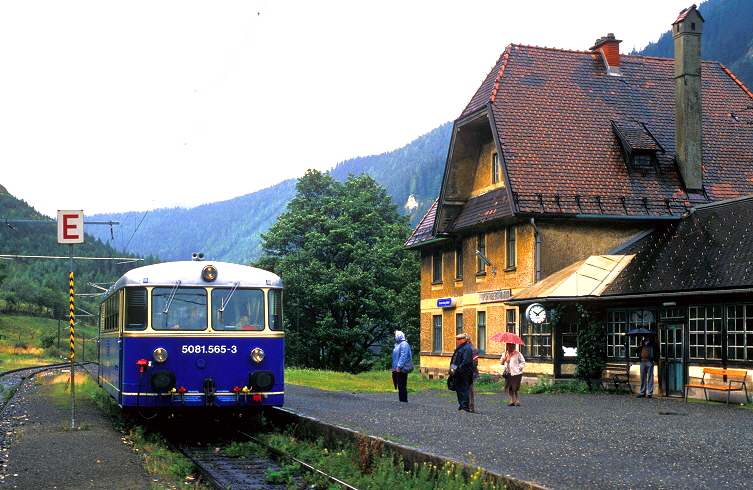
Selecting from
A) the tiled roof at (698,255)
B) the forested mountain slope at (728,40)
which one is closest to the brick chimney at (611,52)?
the tiled roof at (698,255)

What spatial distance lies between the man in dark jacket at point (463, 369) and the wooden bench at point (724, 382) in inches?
260

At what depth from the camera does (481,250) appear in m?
35.6

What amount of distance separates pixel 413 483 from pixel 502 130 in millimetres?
23005

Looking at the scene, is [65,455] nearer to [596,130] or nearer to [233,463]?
[233,463]

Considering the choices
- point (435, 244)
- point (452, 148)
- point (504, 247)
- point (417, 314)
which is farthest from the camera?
point (417, 314)

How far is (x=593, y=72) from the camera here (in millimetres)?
36469

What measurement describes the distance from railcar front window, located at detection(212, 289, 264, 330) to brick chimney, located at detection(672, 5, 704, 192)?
20190 millimetres

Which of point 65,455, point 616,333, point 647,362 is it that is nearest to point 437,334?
point 616,333

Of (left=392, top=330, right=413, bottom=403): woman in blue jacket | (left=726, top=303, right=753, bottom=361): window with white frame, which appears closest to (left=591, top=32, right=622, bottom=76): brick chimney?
(left=726, top=303, right=753, bottom=361): window with white frame

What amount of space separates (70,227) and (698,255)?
1640 cm

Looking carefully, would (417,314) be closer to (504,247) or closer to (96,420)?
(504,247)

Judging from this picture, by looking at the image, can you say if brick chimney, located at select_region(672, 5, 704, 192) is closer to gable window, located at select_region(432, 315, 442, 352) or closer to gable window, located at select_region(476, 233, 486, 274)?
gable window, located at select_region(476, 233, 486, 274)

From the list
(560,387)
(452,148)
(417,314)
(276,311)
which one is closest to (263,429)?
(276,311)

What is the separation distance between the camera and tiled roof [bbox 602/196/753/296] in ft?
77.4
